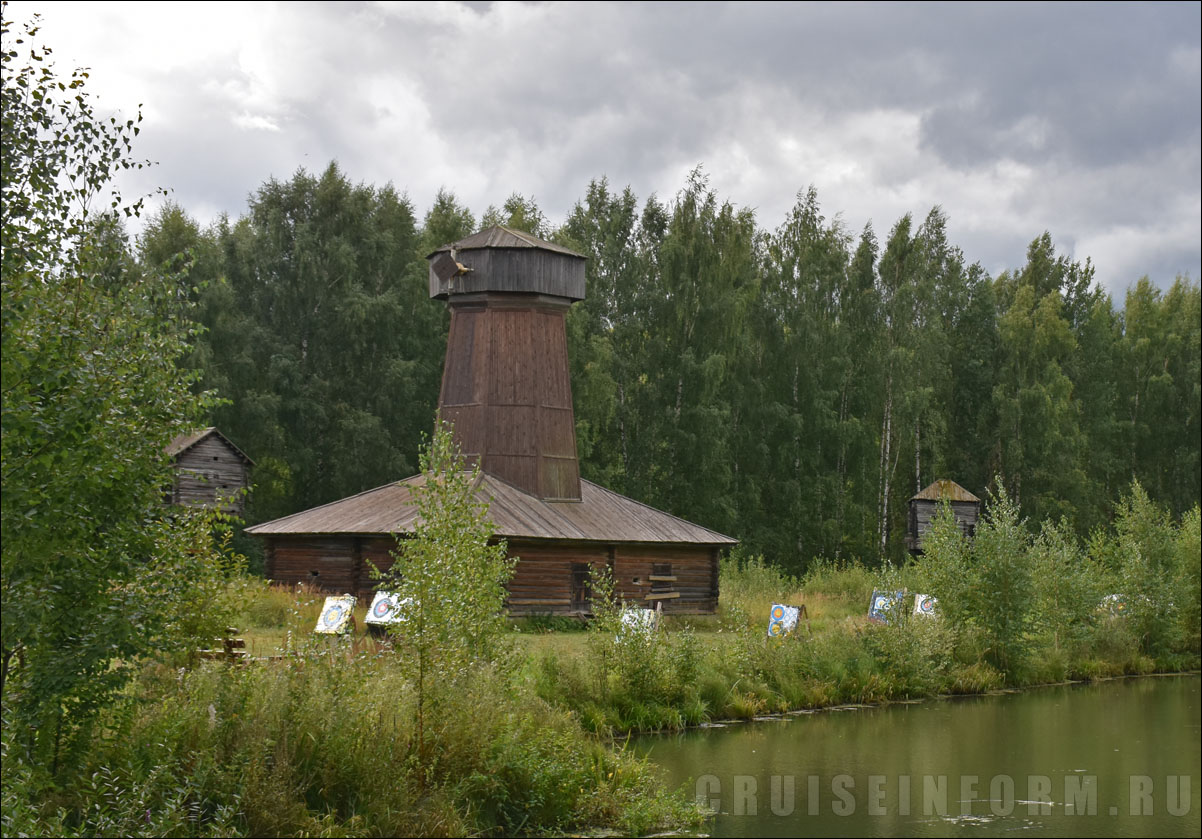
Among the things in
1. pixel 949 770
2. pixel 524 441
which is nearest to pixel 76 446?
pixel 949 770

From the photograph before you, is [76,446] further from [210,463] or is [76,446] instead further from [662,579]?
[210,463]

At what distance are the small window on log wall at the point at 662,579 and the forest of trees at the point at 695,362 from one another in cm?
808

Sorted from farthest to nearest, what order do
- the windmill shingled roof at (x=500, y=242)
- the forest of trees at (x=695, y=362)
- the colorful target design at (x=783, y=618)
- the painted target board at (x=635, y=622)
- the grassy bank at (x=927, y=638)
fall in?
the forest of trees at (x=695, y=362) → the windmill shingled roof at (x=500, y=242) → the colorful target design at (x=783, y=618) → the painted target board at (x=635, y=622) → the grassy bank at (x=927, y=638)

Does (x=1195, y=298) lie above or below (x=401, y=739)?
above

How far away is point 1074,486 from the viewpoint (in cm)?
4369

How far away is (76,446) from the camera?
313 inches

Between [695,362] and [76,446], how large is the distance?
29.4 metres

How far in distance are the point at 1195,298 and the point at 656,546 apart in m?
34.1

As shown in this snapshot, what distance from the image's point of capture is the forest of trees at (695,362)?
121 ft

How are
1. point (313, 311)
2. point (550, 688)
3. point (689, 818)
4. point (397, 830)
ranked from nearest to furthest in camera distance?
point (397, 830), point (689, 818), point (550, 688), point (313, 311)

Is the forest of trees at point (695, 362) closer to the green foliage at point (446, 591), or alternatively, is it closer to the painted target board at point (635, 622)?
the painted target board at point (635, 622)

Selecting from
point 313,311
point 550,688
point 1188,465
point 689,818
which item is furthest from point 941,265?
point 689,818

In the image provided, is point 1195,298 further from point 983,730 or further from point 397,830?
point 397,830

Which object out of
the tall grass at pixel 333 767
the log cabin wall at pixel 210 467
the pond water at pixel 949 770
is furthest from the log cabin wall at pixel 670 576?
the tall grass at pixel 333 767
